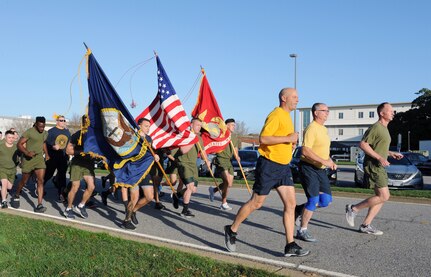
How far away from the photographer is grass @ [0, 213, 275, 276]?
15.3 feet

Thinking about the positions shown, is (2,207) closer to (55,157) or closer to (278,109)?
(55,157)

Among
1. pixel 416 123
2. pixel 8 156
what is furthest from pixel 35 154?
pixel 416 123

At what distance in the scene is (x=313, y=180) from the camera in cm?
672

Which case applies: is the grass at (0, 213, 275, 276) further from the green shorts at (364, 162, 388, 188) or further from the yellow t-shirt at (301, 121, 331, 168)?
the green shorts at (364, 162, 388, 188)

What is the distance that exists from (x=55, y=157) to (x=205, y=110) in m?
3.64

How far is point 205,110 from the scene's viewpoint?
1034 cm

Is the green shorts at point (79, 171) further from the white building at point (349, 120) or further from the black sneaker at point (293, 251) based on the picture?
the white building at point (349, 120)

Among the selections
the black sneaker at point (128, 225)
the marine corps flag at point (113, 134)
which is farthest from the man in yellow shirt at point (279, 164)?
the marine corps flag at point (113, 134)

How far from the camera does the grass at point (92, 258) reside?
466cm

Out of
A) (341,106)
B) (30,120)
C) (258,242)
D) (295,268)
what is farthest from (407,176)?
(341,106)

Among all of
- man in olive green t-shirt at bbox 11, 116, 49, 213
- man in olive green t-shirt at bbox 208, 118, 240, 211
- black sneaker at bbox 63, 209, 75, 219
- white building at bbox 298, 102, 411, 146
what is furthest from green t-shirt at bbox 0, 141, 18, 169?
white building at bbox 298, 102, 411, 146

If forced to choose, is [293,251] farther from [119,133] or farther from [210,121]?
[210,121]

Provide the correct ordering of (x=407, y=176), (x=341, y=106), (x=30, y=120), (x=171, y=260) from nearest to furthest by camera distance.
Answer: (x=171, y=260)
(x=407, y=176)
(x=30, y=120)
(x=341, y=106)

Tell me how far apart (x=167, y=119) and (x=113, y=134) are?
1.53m
